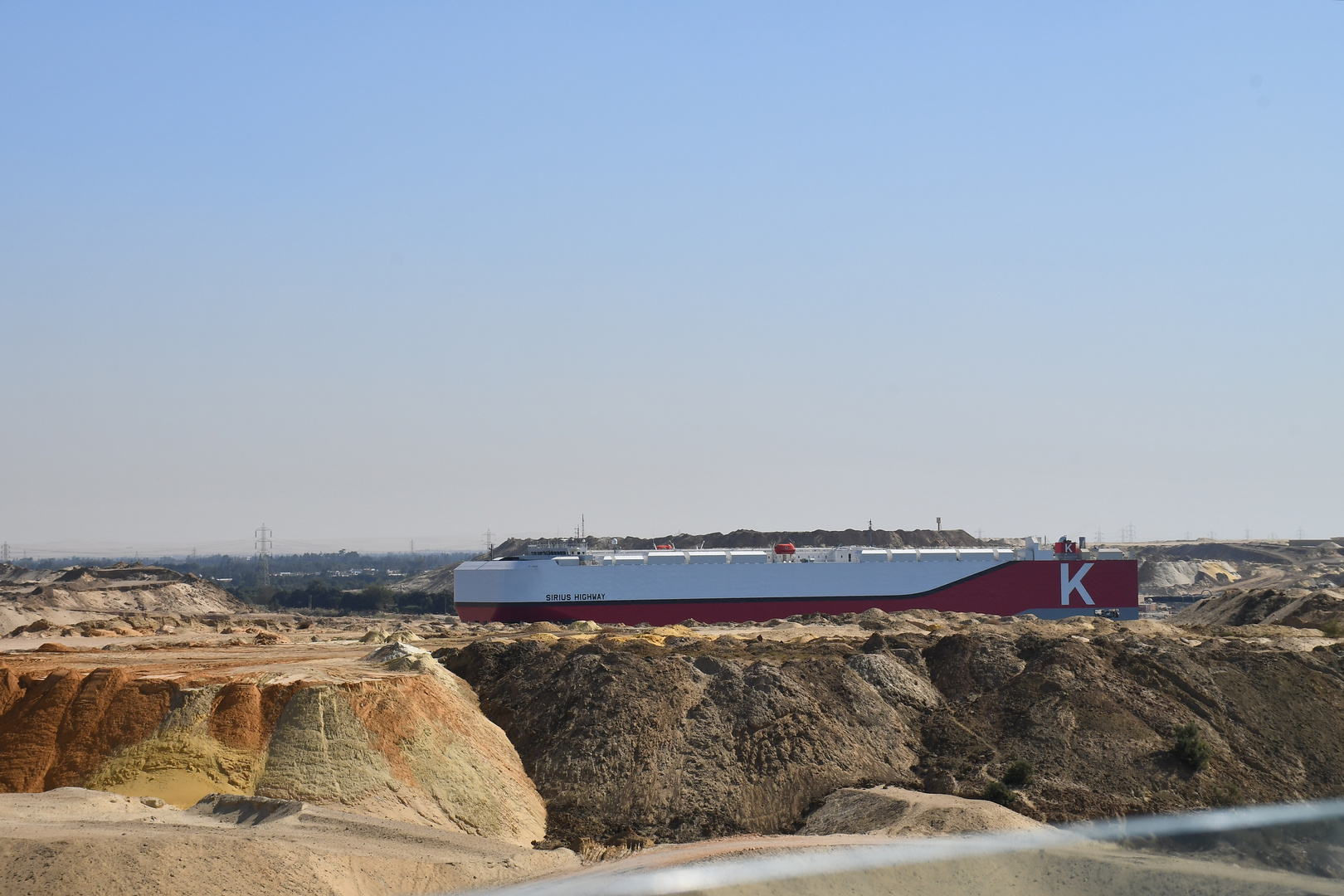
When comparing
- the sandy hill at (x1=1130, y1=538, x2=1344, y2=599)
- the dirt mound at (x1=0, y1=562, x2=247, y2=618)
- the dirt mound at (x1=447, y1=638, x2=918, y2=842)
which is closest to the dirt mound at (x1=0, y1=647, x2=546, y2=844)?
the dirt mound at (x1=447, y1=638, x2=918, y2=842)

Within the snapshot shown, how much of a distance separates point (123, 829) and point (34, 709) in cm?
945

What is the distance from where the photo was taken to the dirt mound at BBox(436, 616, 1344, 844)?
26.5 metres

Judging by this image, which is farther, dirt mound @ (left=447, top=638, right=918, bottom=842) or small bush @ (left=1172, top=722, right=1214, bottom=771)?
small bush @ (left=1172, top=722, right=1214, bottom=771)

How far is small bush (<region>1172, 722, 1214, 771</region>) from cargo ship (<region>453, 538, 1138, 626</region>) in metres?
36.7

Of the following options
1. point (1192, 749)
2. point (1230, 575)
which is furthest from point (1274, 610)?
point (1230, 575)

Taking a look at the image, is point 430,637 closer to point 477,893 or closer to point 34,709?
point 34,709

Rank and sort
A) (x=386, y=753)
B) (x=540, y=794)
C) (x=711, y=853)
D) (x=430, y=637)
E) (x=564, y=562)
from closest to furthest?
1. (x=711, y=853)
2. (x=386, y=753)
3. (x=540, y=794)
4. (x=430, y=637)
5. (x=564, y=562)

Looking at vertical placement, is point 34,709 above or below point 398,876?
above

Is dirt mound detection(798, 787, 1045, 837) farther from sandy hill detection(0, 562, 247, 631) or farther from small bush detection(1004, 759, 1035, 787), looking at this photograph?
sandy hill detection(0, 562, 247, 631)

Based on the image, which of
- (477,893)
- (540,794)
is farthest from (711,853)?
(540,794)

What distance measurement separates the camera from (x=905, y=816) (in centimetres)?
2295

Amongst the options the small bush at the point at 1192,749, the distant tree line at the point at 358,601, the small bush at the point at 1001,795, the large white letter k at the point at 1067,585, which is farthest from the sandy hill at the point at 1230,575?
the small bush at the point at 1001,795

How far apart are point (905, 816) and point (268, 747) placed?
14311mm

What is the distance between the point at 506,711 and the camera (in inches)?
1218
